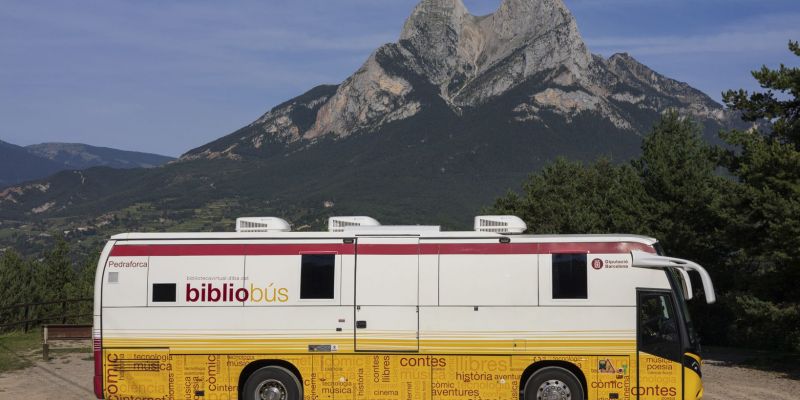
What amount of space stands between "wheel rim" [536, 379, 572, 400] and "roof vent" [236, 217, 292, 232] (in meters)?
5.49

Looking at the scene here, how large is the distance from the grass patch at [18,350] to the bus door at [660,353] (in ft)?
48.1

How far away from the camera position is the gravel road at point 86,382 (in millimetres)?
18172

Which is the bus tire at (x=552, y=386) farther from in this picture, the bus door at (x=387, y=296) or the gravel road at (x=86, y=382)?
the gravel road at (x=86, y=382)

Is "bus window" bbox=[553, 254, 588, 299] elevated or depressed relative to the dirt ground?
elevated

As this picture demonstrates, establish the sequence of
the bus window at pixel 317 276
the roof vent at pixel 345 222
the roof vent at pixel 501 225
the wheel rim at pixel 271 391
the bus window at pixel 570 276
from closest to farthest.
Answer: the bus window at pixel 570 276
the bus window at pixel 317 276
the wheel rim at pixel 271 391
the roof vent at pixel 501 225
the roof vent at pixel 345 222

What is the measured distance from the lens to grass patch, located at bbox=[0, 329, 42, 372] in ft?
71.8

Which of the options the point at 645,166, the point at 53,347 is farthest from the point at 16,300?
the point at 645,166

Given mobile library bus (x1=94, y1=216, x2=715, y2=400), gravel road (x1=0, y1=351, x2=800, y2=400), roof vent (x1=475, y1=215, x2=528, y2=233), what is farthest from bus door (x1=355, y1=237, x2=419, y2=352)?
gravel road (x1=0, y1=351, x2=800, y2=400)

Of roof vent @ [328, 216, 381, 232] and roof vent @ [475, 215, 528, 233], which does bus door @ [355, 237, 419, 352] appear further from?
roof vent @ [475, 215, 528, 233]

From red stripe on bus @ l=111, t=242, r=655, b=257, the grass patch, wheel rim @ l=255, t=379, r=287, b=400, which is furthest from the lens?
the grass patch

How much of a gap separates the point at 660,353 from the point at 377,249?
205 inches

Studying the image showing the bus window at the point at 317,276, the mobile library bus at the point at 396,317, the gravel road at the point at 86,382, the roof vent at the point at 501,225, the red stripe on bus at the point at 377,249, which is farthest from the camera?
the gravel road at the point at 86,382

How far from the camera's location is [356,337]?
1561 centimetres

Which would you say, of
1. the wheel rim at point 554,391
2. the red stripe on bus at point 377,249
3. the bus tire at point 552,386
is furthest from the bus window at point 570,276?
the wheel rim at point 554,391
